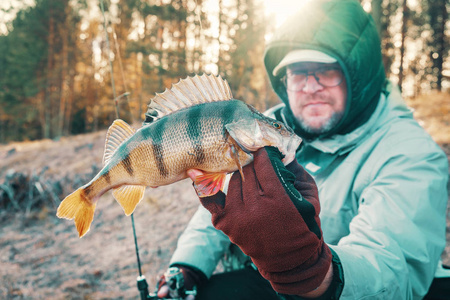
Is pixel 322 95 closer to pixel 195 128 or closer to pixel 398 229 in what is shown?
pixel 398 229

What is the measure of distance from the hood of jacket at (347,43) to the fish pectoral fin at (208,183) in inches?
48.5

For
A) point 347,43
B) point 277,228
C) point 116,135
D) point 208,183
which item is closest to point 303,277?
point 277,228

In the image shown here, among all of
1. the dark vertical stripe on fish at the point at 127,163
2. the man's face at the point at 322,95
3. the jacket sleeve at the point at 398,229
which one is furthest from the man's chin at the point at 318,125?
the dark vertical stripe on fish at the point at 127,163

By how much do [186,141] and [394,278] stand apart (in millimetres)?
1268

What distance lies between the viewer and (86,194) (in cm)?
146

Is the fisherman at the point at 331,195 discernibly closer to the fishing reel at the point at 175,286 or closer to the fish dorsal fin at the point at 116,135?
Answer: the fishing reel at the point at 175,286

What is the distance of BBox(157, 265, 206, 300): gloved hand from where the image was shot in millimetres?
2254

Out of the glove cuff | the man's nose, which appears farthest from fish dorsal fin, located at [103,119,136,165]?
the man's nose

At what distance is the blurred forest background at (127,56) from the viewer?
10.8 m

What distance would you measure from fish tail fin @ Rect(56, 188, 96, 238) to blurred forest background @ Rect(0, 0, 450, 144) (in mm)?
7296

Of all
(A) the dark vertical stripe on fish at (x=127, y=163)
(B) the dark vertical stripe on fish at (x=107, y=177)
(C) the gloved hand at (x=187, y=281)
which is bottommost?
(C) the gloved hand at (x=187, y=281)

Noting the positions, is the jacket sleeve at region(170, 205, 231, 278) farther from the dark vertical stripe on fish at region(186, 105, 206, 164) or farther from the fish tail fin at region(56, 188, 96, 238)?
the dark vertical stripe on fish at region(186, 105, 206, 164)

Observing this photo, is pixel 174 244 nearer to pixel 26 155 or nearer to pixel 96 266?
pixel 96 266

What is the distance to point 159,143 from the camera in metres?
1.41
